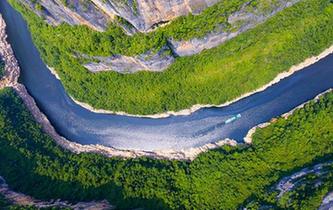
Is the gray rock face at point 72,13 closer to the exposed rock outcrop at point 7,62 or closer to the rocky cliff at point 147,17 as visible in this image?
the rocky cliff at point 147,17

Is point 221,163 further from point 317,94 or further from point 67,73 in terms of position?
Result: point 67,73

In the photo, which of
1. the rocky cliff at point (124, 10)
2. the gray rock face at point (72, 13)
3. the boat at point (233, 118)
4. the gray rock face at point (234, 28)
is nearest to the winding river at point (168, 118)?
the boat at point (233, 118)

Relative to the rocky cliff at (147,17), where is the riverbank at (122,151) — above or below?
below

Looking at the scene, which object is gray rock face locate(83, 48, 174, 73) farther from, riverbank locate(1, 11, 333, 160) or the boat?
the boat

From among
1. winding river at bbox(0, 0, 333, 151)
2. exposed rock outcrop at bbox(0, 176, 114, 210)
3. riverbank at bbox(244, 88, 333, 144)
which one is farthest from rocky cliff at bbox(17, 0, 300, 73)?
exposed rock outcrop at bbox(0, 176, 114, 210)

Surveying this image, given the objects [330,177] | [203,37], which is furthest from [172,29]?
[330,177]
